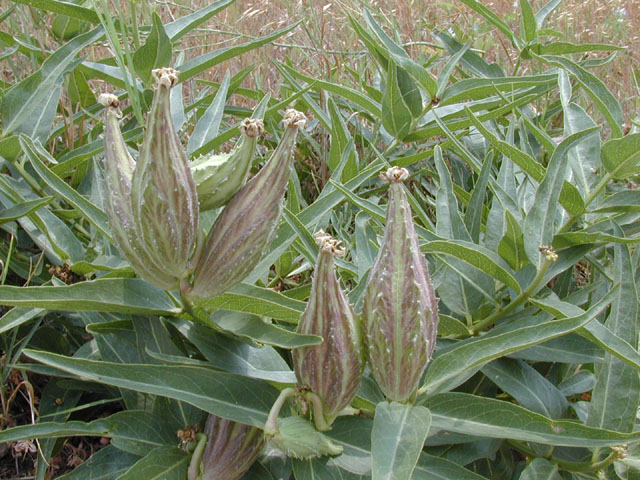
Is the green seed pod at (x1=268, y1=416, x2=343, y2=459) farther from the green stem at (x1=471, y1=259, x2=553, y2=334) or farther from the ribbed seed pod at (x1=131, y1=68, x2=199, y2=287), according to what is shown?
the green stem at (x1=471, y1=259, x2=553, y2=334)

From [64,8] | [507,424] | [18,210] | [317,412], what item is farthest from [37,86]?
[507,424]

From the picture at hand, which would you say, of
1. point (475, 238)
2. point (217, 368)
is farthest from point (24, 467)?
point (475, 238)

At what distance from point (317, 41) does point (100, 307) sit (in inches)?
74.8

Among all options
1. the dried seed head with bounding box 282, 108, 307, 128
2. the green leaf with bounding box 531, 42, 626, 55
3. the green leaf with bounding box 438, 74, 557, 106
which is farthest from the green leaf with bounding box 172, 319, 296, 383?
the green leaf with bounding box 531, 42, 626, 55

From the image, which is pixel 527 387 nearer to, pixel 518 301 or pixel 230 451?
pixel 518 301

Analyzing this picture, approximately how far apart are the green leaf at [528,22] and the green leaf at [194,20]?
40.4 inches

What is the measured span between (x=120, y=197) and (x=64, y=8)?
1.08 m

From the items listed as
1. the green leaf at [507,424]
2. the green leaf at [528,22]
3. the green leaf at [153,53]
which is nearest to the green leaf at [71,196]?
the green leaf at [153,53]

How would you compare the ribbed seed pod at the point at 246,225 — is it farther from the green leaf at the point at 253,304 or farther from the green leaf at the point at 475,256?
the green leaf at the point at 475,256

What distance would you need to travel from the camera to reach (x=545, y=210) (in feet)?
4.29

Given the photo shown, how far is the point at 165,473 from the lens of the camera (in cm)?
109

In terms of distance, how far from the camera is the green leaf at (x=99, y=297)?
96cm

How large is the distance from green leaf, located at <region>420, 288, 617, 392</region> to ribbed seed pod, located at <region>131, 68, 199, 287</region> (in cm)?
49

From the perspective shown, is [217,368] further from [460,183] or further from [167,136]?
[460,183]
